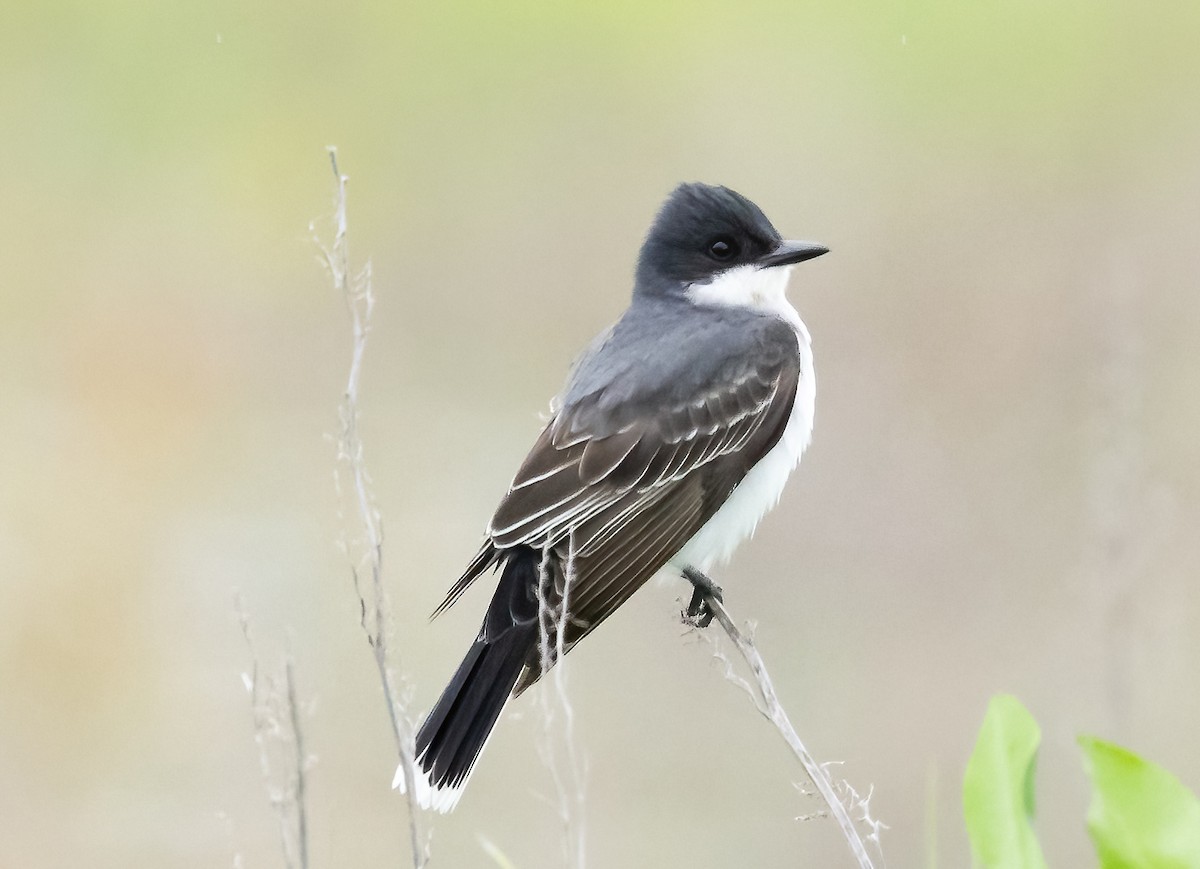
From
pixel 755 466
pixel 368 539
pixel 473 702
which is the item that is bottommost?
pixel 473 702

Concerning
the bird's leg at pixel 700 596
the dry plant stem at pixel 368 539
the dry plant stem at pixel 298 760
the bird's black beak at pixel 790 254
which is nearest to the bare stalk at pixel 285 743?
the dry plant stem at pixel 298 760

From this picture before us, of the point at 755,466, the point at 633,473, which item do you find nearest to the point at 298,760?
the point at 633,473

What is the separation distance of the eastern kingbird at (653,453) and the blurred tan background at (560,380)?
2.90ft

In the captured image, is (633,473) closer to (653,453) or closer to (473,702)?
(653,453)

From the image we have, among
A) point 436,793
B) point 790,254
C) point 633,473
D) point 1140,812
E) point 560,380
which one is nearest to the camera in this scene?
point 1140,812

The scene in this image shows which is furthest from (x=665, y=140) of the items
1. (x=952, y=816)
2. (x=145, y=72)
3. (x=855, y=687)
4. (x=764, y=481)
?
(x=764, y=481)

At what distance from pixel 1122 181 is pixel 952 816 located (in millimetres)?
3802

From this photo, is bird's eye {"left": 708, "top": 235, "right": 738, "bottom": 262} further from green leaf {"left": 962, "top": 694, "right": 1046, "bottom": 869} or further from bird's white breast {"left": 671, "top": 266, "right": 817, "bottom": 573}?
green leaf {"left": 962, "top": 694, "right": 1046, "bottom": 869}

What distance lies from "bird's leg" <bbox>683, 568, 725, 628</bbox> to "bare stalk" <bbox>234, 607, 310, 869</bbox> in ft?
5.31

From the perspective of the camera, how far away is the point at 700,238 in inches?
176

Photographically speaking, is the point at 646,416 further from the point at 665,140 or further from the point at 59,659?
the point at 665,140

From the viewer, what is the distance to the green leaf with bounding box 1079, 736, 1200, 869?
231cm

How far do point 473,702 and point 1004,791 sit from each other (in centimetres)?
132

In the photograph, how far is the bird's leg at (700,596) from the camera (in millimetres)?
3975
